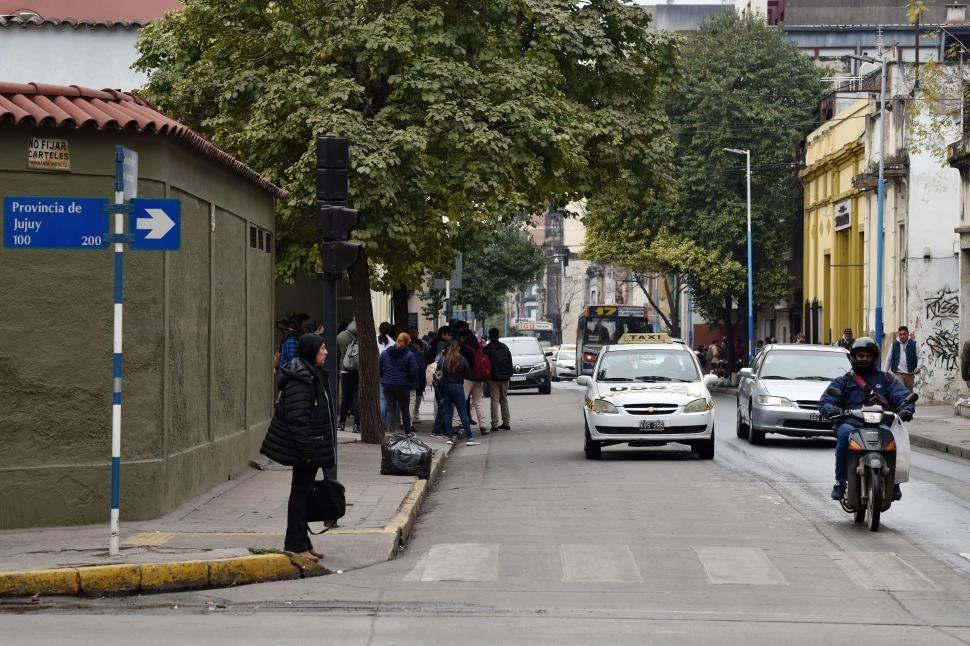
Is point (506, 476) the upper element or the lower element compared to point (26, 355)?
lower

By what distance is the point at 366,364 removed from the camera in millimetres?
23438

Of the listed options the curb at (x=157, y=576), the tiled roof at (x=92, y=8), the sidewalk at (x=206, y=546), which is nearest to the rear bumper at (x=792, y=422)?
the sidewalk at (x=206, y=546)

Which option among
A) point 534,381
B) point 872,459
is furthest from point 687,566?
point 534,381

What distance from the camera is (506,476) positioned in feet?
63.3

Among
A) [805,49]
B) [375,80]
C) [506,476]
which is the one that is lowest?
[506,476]

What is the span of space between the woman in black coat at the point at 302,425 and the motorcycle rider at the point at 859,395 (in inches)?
204

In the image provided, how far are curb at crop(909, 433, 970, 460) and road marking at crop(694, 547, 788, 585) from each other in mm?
12501

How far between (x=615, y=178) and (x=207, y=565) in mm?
19742

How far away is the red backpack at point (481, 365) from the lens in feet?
87.4

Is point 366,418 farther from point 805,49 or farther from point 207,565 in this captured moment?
point 805,49

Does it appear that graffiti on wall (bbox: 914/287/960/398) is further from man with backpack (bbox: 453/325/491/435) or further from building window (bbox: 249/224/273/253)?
building window (bbox: 249/224/273/253)

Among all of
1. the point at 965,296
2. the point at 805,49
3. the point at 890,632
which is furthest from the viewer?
the point at 805,49

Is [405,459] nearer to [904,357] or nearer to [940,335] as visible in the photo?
[904,357]

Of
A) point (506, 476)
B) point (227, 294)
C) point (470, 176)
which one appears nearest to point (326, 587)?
point (227, 294)
